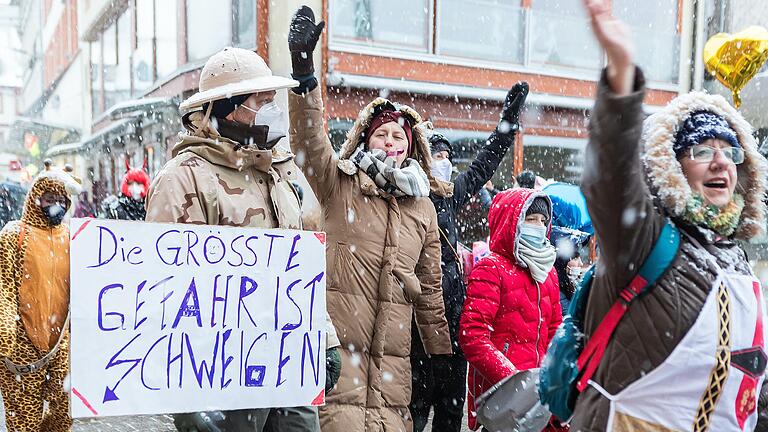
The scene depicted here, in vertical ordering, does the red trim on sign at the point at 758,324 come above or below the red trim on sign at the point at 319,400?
above

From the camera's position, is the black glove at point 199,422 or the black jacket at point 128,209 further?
the black jacket at point 128,209

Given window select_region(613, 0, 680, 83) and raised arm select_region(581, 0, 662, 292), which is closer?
raised arm select_region(581, 0, 662, 292)

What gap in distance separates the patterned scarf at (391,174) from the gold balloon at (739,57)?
3.81 m

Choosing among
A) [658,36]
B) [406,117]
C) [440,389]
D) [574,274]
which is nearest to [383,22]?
[658,36]

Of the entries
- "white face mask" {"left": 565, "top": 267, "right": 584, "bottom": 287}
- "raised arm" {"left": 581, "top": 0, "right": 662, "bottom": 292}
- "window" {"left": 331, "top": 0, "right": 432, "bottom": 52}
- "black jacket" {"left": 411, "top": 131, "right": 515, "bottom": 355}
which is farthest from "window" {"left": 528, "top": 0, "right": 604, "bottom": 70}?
"raised arm" {"left": 581, "top": 0, "right": 662, "bottom": 292}

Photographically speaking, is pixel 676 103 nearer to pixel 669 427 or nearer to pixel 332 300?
pixel 669 427

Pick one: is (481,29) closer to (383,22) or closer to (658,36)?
(383,22)

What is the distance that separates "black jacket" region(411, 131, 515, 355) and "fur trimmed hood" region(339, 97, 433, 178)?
6.5 inches

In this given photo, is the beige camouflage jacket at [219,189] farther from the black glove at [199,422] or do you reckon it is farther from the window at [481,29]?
the window at [481,29]

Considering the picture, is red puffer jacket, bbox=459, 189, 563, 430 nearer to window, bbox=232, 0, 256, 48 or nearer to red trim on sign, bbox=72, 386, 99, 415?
red trim on sign, bbox=72, 386, 99, 415

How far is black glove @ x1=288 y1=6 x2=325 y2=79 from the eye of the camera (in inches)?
125

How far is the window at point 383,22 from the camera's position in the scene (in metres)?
11.7

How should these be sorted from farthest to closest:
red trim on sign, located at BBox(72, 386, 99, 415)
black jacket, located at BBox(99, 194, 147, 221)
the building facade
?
the building facade
black jacket, located at BBox(99, 194, 147, 221)
red trim on sign, located at BBox(72, 386, 99, 415)

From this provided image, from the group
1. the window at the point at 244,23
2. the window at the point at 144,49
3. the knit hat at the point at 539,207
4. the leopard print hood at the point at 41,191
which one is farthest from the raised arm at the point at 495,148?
the window at the point at 144,49
